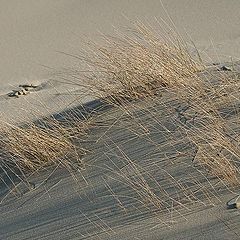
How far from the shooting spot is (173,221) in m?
2.22

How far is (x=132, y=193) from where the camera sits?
249 cm

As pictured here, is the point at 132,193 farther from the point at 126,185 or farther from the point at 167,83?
the point at 167,83

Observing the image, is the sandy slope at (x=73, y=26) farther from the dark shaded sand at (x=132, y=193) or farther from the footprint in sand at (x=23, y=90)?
the dark shaded sand at (x=132, y=193)

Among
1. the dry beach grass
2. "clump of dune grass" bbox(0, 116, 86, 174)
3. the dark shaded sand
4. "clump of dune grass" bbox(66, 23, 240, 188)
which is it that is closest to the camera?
the dark shaded sand

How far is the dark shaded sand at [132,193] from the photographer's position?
7.31 ft

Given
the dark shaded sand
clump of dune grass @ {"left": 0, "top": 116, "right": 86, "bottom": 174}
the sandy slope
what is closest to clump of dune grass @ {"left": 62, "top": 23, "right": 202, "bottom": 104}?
the dark shaded sand

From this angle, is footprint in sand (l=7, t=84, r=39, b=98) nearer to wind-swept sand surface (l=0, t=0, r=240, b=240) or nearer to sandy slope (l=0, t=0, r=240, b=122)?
sandy slope (l=0, t=0, r=240, b=122)

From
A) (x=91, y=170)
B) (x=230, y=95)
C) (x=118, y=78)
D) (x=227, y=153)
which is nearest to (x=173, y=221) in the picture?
(x=227, y=153)

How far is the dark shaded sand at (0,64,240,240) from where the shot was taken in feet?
7.31

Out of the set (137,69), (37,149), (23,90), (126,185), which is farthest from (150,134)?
(23,90)

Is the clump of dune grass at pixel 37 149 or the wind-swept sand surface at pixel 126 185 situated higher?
the clump of dune grass at pixel 37 149

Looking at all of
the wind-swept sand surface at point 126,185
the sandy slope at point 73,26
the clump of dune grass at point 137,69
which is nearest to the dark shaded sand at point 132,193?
the wind-swept sand surface at point 126,185

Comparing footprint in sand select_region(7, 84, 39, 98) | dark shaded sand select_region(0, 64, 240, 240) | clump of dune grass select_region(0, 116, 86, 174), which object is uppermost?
footprint in sand select_region(7, 84, 39, 98)

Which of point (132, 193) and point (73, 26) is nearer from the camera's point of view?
point (132, 193)
